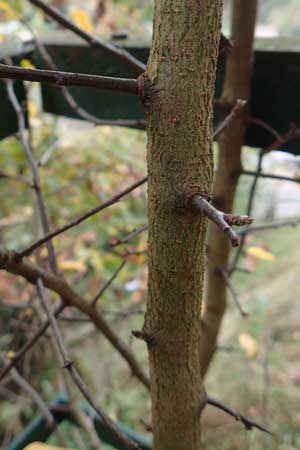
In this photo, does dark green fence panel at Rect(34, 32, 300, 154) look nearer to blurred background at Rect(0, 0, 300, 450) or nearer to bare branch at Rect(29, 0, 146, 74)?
bare branch at Rect(29, 0, 146, 74)

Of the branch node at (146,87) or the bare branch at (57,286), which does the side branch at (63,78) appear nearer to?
the branch node at (146,87)

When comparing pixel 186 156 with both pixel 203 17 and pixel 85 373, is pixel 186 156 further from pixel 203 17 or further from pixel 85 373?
pixel 85 373

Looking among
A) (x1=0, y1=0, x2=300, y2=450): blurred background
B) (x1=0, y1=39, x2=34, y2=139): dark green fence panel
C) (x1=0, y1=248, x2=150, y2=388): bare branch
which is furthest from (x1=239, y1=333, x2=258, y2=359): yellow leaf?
(x1=0, y1=39, x2=34, y2=139): dark green fence panel

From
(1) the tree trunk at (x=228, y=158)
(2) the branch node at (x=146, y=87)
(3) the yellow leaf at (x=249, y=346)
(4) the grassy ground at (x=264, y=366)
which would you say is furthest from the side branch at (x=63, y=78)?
(3) the yellow leaf at (x=249, y=346)

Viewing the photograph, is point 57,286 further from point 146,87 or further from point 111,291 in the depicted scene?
point 111,291

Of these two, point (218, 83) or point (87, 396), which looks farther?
point (218, 83)

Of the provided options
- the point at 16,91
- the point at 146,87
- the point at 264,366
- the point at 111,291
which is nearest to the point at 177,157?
the point at 146,87

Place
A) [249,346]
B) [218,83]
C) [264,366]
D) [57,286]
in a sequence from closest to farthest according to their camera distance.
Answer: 1. [57,286]
2. [218,83]
3. [264,366]
4. [249,346]

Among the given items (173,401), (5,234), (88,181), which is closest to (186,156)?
(173,401)
